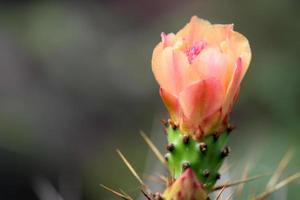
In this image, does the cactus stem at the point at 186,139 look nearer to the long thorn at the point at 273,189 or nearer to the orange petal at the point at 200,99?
the orange petal at the point at 200,99

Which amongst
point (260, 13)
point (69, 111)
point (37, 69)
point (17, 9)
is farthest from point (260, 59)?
point (17, 9)

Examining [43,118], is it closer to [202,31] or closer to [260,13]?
[260,13]

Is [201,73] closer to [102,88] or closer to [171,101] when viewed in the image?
[171,101]

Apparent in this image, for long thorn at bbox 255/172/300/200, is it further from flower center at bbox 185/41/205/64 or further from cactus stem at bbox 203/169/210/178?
flower center at bbox 185/41/205/64

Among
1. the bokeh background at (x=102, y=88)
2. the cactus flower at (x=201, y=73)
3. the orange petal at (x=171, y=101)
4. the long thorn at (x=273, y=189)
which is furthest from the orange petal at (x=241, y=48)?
the bokeh background at (x=102, y=88)

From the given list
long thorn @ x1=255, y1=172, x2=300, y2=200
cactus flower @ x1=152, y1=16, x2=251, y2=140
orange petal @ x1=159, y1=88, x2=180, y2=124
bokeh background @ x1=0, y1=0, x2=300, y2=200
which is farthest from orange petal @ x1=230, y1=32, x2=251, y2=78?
bokeh background @ x1=0, y1=0, x2=300, y2=200

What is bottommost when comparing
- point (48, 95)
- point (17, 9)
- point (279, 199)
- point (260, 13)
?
point (279, 199)
